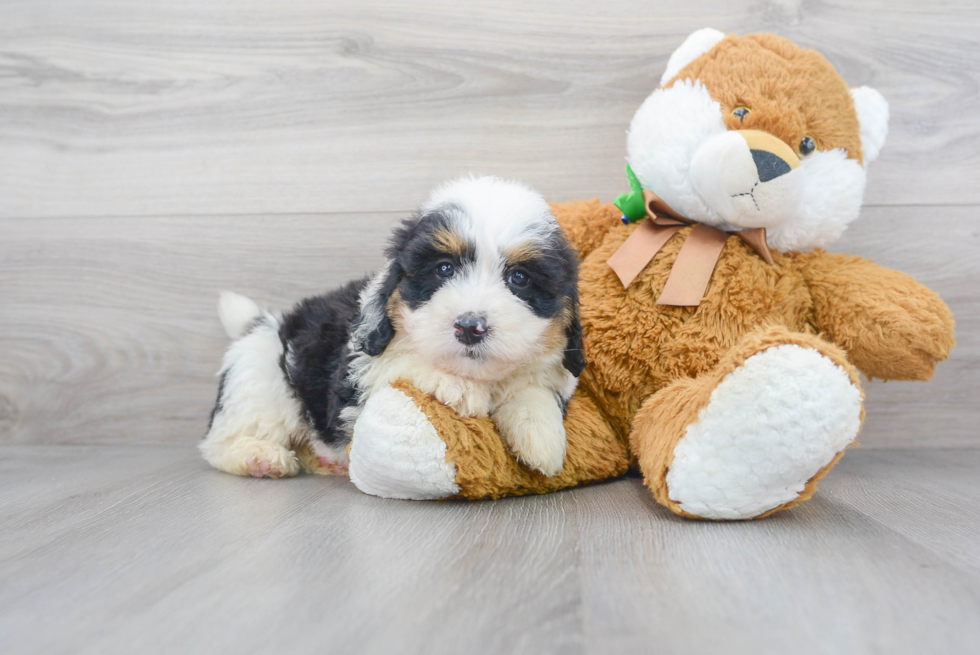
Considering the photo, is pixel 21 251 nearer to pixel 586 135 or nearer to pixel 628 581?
pixel 586 135

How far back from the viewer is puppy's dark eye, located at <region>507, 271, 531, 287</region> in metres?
1.30

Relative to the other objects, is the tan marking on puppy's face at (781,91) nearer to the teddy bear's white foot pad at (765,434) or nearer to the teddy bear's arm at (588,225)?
the teddy bear's arm at (588,225)

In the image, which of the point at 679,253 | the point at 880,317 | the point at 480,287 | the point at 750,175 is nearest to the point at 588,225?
the point at 679,253

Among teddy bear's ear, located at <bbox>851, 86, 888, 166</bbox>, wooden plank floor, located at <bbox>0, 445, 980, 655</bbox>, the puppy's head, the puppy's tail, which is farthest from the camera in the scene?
the puppy's tail

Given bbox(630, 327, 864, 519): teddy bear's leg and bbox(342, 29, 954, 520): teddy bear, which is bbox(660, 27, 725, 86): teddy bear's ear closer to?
bbox(342, 29, 954, 520): teddy bear

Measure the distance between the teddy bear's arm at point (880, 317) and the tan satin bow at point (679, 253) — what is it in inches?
Result: 6.3

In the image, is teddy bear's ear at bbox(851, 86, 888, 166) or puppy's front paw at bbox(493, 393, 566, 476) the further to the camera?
teddy bear's ear at bbox(851, 86, 888, 166)

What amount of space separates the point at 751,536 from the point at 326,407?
907 mm

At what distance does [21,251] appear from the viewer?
2.15 m

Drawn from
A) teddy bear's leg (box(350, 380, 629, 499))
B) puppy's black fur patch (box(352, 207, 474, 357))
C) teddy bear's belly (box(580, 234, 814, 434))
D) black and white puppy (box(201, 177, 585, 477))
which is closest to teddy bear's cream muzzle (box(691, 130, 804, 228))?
teddy bear's belly (box(580, 234, 814, 434))

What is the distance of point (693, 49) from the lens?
166 centimetres

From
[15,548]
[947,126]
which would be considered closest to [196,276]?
[15,548]

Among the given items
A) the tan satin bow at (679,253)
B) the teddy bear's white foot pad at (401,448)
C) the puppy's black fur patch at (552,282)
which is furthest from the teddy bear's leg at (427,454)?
the tan satin bow at (679,253)

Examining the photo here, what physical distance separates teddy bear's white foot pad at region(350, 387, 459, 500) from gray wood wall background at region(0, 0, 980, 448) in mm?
821
